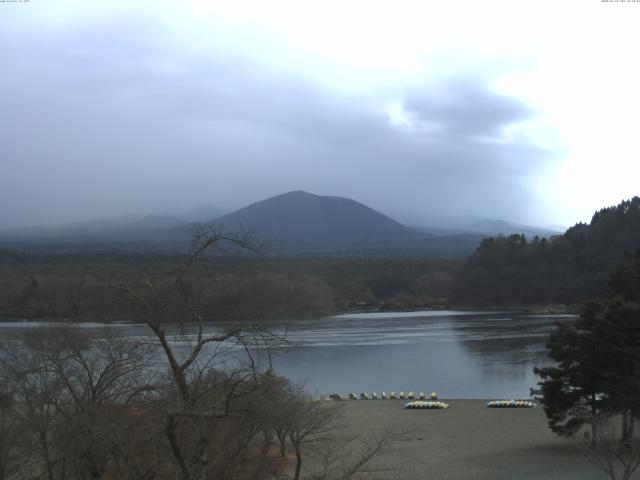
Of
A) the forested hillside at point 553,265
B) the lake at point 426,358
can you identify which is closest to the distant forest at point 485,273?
the forested hillside at point 553,265

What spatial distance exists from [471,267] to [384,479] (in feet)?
179

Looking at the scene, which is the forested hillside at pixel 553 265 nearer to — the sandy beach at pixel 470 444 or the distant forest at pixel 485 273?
the distant forest at pixel 485 273

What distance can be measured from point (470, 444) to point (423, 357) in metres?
15.9

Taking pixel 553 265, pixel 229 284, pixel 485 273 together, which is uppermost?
pixel 229 284

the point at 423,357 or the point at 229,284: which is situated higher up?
the point at 229,284

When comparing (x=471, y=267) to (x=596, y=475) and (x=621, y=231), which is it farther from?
(x=596, y=475)

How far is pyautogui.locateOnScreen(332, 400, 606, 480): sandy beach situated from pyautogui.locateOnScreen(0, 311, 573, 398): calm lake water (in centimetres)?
284

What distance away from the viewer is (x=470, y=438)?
613 inches

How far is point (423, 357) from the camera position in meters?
30.7

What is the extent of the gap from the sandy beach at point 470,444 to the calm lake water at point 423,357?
112 inches

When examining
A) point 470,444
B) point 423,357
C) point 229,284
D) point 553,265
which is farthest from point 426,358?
point 553,265

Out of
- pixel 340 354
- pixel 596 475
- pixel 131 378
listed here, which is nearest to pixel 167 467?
pixel 131 378

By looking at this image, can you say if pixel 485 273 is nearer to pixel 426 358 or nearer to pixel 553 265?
pixel 553 265

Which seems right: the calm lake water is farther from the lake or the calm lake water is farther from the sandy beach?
the sandy beach
